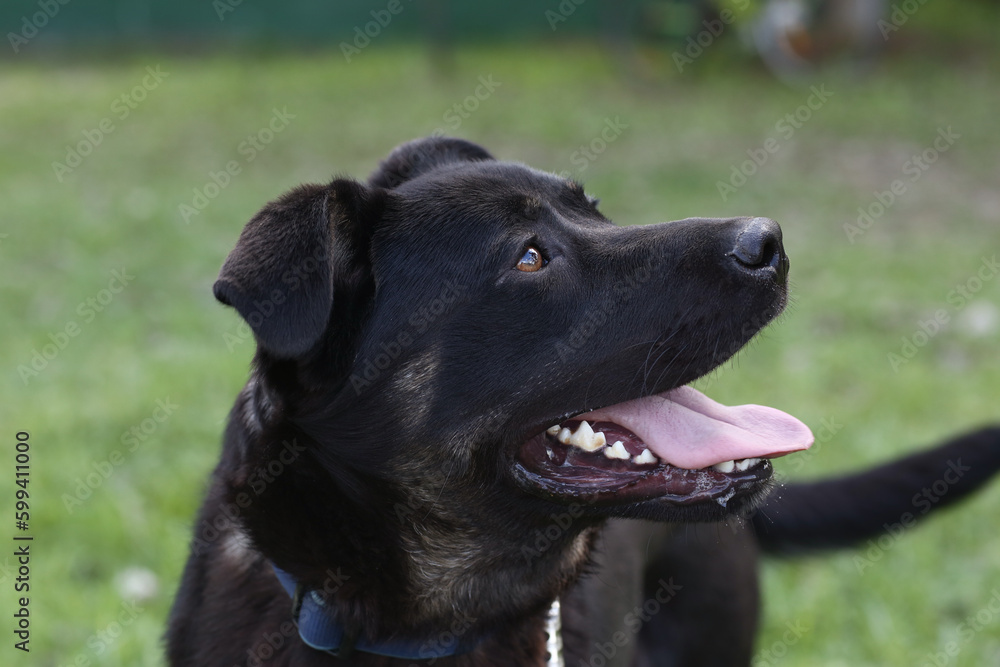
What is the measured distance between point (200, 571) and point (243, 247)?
98cm

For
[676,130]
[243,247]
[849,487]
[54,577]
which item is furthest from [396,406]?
[676,130]

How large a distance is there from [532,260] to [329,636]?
1.05 metres

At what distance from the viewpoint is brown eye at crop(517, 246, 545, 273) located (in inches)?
97.4

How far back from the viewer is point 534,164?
33.4ft

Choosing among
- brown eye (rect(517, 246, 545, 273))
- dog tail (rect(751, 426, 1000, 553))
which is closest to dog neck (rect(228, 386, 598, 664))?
brown eye (rect(517, 246, 545, 273))

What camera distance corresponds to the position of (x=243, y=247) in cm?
212

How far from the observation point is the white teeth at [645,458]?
2.38 meters

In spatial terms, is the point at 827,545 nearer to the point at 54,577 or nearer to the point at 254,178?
the point at 54,577

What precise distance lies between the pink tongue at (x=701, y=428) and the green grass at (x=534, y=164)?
1.13 m

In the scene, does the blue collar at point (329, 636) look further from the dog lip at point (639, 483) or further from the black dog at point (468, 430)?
the dog lip at point (639, 483)

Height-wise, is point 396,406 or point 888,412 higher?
point 396,406

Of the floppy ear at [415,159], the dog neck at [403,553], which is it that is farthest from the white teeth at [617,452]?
the floppy ear at [415,159]

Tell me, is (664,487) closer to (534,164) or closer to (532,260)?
(532,260)

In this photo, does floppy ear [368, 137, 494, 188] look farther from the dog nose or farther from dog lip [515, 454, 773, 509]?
dog lip [515, 454, 773, 509]
